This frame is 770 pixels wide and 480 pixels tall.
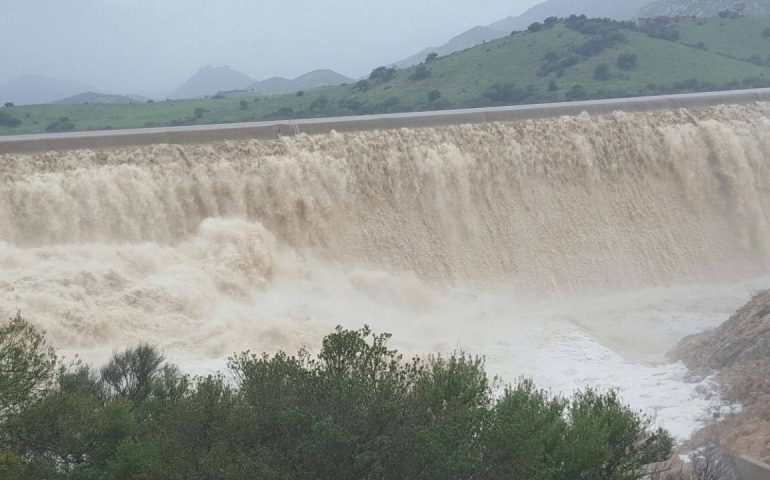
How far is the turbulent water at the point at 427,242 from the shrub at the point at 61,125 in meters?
30.9

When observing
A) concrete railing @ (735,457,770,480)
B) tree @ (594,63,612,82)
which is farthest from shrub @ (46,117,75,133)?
concrete railing @ (735,457,770,480)

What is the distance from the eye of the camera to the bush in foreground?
Answer: 9312mm

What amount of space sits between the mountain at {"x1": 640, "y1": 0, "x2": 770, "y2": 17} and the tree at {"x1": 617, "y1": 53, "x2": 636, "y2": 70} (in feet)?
151

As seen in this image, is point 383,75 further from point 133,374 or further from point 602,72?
Result: point 133,374

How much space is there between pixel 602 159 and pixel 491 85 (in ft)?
115

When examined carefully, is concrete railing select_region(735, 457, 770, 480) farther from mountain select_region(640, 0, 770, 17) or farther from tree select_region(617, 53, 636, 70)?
mountain select_region(640, 0, 770, 17)

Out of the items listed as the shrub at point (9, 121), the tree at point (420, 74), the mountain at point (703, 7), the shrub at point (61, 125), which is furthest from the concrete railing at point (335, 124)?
the mountain at point (703, 7)

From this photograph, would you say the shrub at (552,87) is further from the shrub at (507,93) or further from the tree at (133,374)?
the tree at (133,374)

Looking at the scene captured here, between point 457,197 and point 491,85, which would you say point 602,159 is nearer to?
point 457,197

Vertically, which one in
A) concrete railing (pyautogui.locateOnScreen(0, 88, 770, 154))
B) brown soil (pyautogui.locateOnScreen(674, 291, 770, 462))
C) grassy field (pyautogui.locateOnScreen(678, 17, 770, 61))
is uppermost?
grassy field (pyautogui.locateOnScreen(678, 17, 770, 61))

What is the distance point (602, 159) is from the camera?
94.1 feet

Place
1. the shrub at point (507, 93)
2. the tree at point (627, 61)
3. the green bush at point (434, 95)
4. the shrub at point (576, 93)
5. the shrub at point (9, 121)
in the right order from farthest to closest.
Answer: the tree at point (627, 61) → the green bush at point (434, 95) → the shrub at point (507, 93) → the shrub at point (576, 93) → the shrub at point (9, 121)

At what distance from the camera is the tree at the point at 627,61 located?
63.9 metres

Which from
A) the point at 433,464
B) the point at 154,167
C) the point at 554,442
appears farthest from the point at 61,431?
the point at 154,167
